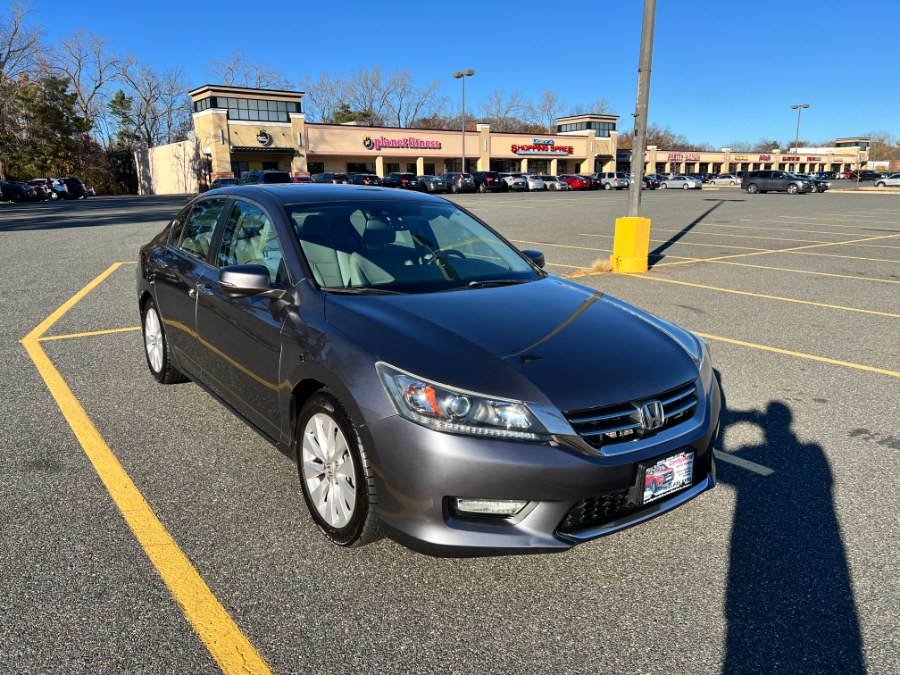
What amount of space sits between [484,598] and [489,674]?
40 cm

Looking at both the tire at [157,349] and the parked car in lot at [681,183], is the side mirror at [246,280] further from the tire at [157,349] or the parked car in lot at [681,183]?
the parked car in lot at [681,183]

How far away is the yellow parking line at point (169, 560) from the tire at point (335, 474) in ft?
1.82

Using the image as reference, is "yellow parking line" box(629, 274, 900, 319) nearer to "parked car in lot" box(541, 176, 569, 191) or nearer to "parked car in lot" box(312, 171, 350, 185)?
"parked car in lot" box(312, 171, 350, 185)

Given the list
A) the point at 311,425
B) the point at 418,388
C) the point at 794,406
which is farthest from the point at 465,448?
the point at 794,406

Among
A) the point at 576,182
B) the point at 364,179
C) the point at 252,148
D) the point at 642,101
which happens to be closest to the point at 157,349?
the point at 642,101

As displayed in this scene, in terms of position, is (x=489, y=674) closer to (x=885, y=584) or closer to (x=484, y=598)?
(x=484, y=598)

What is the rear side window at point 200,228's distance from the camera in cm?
431

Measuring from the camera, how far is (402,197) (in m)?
4.31

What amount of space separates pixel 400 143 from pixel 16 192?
30076 millimetres

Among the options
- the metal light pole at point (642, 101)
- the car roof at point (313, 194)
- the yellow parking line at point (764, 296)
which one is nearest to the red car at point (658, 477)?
the car roof at point (313, 194)

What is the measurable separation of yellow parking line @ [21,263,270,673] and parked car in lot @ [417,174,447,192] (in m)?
43.4

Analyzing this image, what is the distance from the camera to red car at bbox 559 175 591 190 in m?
57.6

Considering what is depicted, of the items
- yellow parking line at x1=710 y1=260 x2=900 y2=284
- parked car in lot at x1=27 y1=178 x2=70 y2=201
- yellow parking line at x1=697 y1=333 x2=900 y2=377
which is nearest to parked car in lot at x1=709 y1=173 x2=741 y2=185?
parked car in lot at x1=27 y1=178 x2=70 y2=201

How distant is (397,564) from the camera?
2871 mm
